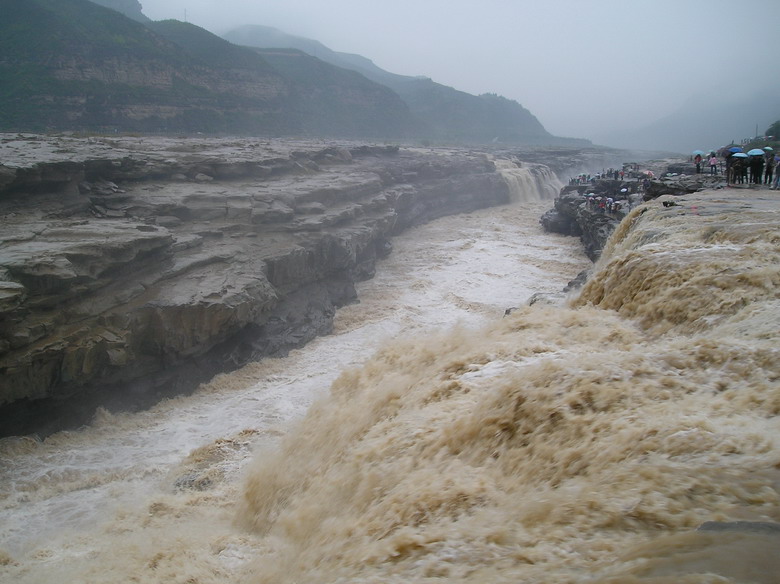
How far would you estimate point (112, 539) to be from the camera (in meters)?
7.41

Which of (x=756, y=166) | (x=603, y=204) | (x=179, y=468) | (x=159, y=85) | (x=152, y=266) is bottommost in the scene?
(x=179, y=468)

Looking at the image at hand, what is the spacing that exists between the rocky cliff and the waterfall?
2266 cm

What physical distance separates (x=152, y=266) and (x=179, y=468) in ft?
20.1

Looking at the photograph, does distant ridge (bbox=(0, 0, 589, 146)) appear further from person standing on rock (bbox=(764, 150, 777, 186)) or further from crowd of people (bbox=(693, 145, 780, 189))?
person standing on rock (bbox=(764, 150, 777, 186))

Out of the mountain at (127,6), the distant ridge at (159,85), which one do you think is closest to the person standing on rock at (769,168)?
the distant ridge at (159,85)

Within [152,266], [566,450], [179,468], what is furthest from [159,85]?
[566,450]

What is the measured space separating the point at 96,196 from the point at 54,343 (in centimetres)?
726

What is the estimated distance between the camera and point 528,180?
44531 mm

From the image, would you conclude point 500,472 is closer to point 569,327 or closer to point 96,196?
point 569,327

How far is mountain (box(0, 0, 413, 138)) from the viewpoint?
3972 cm

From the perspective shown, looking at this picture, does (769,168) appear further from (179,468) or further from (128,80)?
(128,80)

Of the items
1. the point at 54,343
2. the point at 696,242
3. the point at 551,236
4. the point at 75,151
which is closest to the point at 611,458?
the point at 696,242

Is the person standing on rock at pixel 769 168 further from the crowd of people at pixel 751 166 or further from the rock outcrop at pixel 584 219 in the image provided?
the rock outcrop at pixel 584 219

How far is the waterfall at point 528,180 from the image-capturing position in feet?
140
